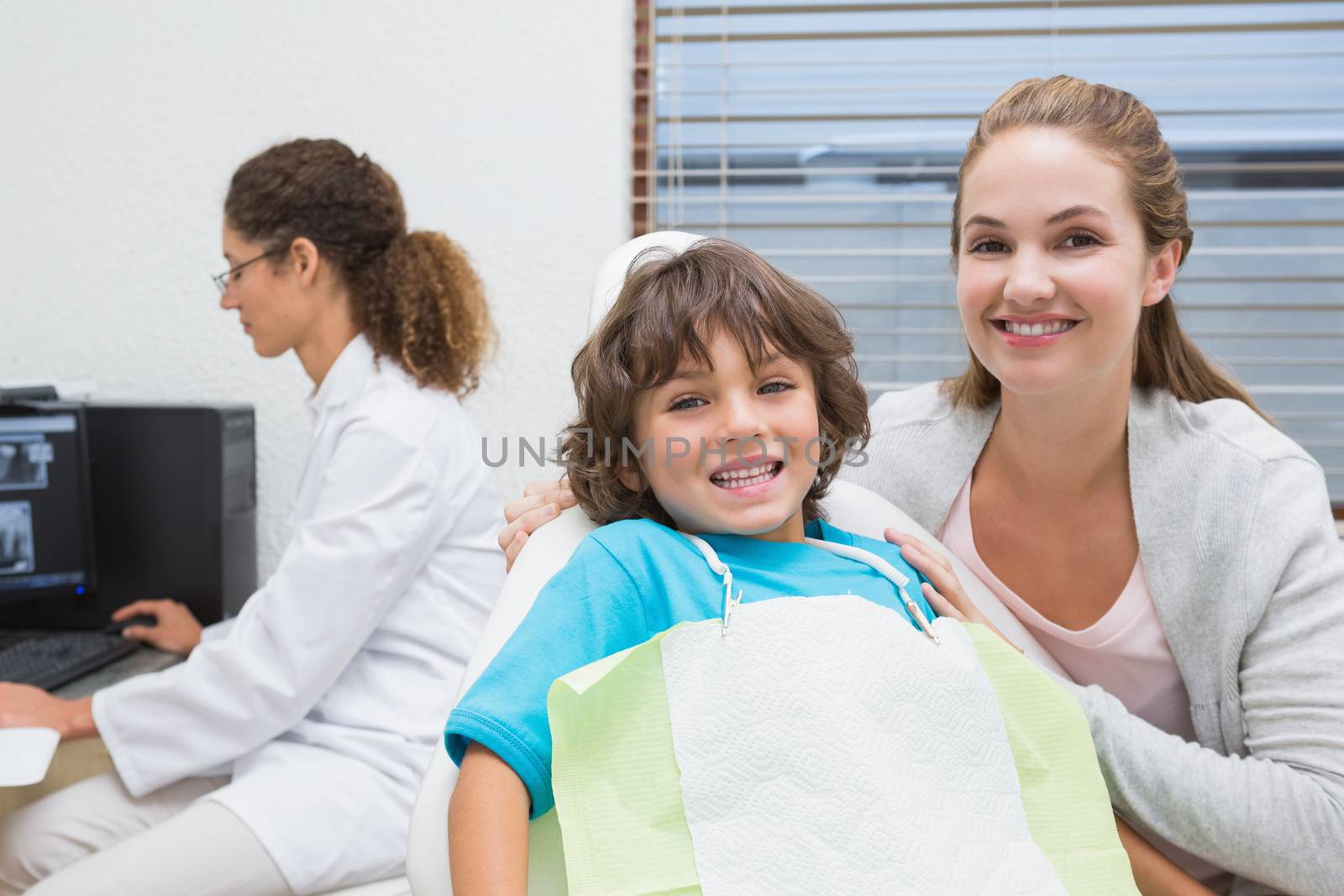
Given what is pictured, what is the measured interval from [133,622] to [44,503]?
264 mm

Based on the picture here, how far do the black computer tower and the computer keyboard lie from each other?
128mm

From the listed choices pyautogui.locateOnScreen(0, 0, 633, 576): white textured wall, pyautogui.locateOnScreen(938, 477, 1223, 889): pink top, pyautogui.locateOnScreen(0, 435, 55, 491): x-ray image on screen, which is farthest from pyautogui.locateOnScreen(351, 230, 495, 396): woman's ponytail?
pyautogui.locateOnScreen(938, 477, 1223, 889): pink top

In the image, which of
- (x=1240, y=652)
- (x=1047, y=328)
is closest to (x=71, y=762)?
(x=1047, y=328)

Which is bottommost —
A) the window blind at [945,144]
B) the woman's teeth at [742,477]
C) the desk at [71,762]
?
the desk at [71,762]

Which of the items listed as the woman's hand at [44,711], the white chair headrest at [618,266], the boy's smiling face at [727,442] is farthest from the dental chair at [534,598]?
the woman's hand at [44,711]

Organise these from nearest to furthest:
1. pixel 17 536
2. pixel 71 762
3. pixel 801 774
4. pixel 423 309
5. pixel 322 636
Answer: pixel 801 774 → pixel 322 636 → pixel 71 762 → pixel 423 309 → pixel 17 536

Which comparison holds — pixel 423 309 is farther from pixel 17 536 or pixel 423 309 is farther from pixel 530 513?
pixel 17 536

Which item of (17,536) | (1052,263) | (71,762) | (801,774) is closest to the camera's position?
(801,774)

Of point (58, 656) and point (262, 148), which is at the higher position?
point (262, 148)

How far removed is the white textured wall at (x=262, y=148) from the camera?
202 centimetres

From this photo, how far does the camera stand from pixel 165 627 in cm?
185

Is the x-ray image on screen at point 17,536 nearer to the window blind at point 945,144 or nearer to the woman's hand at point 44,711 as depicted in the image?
the woman's hand at point 44,711

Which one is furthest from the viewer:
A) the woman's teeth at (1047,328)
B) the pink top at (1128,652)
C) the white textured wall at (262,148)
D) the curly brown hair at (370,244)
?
the white textured wall at (262,148)

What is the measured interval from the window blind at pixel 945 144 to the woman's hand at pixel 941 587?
101cm
